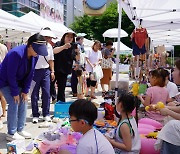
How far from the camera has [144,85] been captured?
6.80 m

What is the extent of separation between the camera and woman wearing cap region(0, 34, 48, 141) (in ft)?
13.1

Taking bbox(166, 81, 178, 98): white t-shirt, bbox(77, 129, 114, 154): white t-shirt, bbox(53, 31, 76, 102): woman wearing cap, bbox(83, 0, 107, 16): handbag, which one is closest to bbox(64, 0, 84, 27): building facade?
bbox(53, 31, 76, 102): woman wearing cap

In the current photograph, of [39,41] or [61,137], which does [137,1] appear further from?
[61,137]

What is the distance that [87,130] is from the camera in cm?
228

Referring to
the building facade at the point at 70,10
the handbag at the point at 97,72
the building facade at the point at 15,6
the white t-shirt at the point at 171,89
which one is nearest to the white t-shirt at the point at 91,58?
the handbag at the point at 97,72

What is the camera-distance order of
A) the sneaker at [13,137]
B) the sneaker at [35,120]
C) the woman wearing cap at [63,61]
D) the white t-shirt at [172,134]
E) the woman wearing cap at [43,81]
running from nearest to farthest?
the white t-shirt at [172,134], the sneaker at [13,137], the woman wearing cap at [43,81], the sneaker at [35,120], the woman wearing cap at [63,61]

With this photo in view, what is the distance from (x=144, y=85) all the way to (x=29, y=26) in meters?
3.30

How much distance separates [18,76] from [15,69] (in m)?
0.19

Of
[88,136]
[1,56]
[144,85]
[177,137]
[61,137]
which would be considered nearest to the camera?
[88,136]

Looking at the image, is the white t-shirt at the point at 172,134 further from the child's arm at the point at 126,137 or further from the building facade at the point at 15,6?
the building facade at the point at 15,6

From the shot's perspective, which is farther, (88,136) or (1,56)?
(1,56)

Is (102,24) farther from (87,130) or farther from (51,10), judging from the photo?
(87,130)

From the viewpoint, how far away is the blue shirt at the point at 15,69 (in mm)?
3990

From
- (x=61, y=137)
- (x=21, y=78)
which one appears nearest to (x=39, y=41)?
(x=21, y=78)
